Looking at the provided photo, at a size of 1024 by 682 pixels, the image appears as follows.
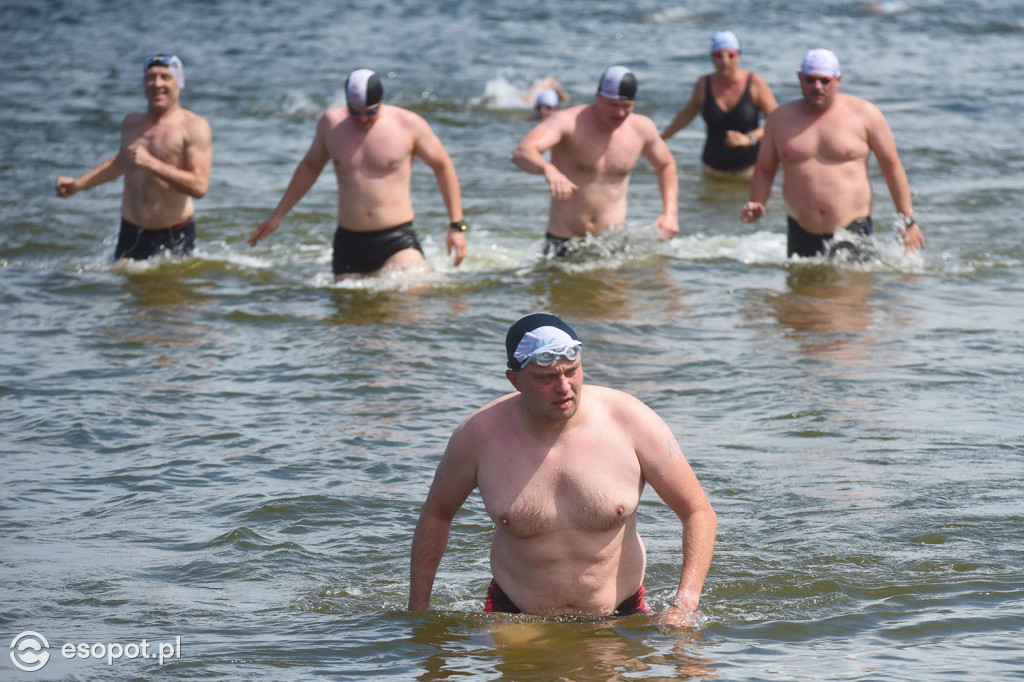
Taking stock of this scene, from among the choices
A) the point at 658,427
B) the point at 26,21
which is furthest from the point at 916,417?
the point at 26,21

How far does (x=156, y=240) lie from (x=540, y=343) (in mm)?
7484

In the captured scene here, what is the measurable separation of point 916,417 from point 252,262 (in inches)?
257

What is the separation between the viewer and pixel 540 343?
4.88 meters

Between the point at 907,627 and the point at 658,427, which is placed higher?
the point at 658,427

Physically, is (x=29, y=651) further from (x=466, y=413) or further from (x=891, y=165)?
(x=891, y=165)

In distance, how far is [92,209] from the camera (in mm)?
15188

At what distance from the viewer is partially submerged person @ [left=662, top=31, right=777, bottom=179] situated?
50.4 ft

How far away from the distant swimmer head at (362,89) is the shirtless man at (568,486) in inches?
217

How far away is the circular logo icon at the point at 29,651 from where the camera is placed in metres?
5.48

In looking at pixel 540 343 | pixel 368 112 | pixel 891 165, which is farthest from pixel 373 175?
pixel 540 343

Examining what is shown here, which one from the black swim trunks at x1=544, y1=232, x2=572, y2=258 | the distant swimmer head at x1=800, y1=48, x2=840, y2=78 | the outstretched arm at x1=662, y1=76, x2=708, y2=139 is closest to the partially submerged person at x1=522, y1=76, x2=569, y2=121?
the outstretched arm at x1=662, y1=76, x2=708, y2=139

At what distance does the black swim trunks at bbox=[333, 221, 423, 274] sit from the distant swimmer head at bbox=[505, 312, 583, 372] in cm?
585

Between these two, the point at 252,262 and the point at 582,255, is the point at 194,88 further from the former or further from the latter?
the point at 582,255

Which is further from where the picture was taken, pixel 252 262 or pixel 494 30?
pixel 494 30
